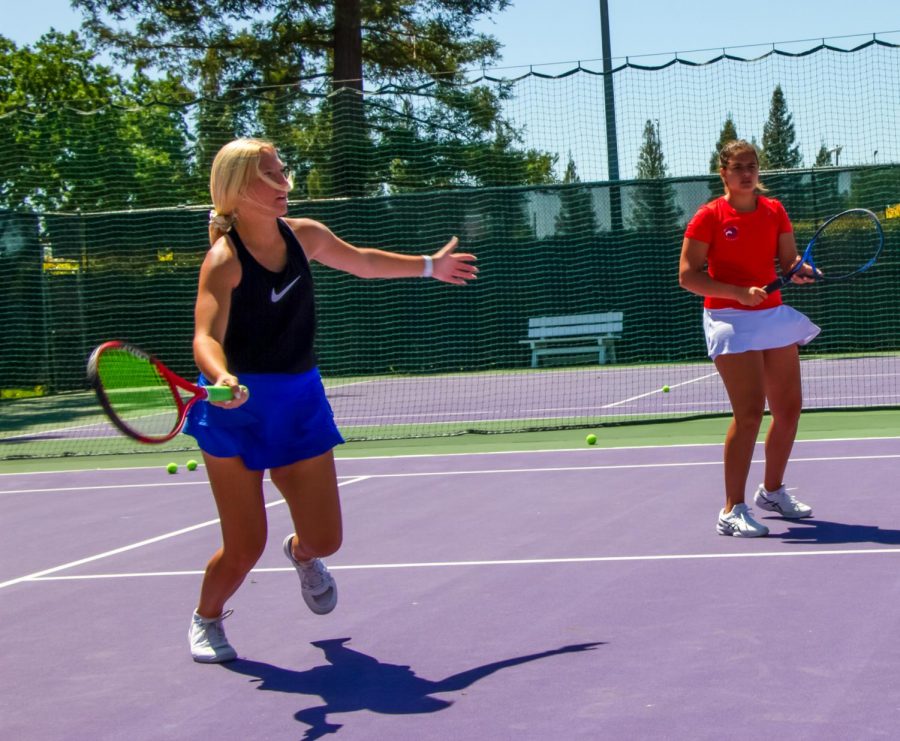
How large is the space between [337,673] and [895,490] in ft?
12.8

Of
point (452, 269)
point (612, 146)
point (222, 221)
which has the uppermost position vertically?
point (612, 146)

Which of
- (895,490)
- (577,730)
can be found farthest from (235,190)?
(895,490)

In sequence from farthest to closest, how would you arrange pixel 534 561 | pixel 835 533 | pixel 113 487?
pixel 113 487 → pixel 835 533 → pixel 534 561

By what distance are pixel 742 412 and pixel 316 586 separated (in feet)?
7.56

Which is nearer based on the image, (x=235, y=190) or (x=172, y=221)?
(x=235, y=190)

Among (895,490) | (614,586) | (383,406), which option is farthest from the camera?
(383,406)

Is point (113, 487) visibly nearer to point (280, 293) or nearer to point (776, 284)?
point (776, 284)

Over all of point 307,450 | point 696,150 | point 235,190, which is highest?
point 696,150

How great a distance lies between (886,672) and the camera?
11.7 ft

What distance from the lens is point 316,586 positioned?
4.50 m

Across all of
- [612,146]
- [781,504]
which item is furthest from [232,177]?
[612,146]

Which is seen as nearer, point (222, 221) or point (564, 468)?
point (222, 221)

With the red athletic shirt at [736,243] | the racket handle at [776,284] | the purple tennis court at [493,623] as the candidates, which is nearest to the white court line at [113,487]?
the purple tennis court at [493,623]

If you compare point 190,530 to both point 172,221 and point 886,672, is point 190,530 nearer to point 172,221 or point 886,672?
point 886,672
